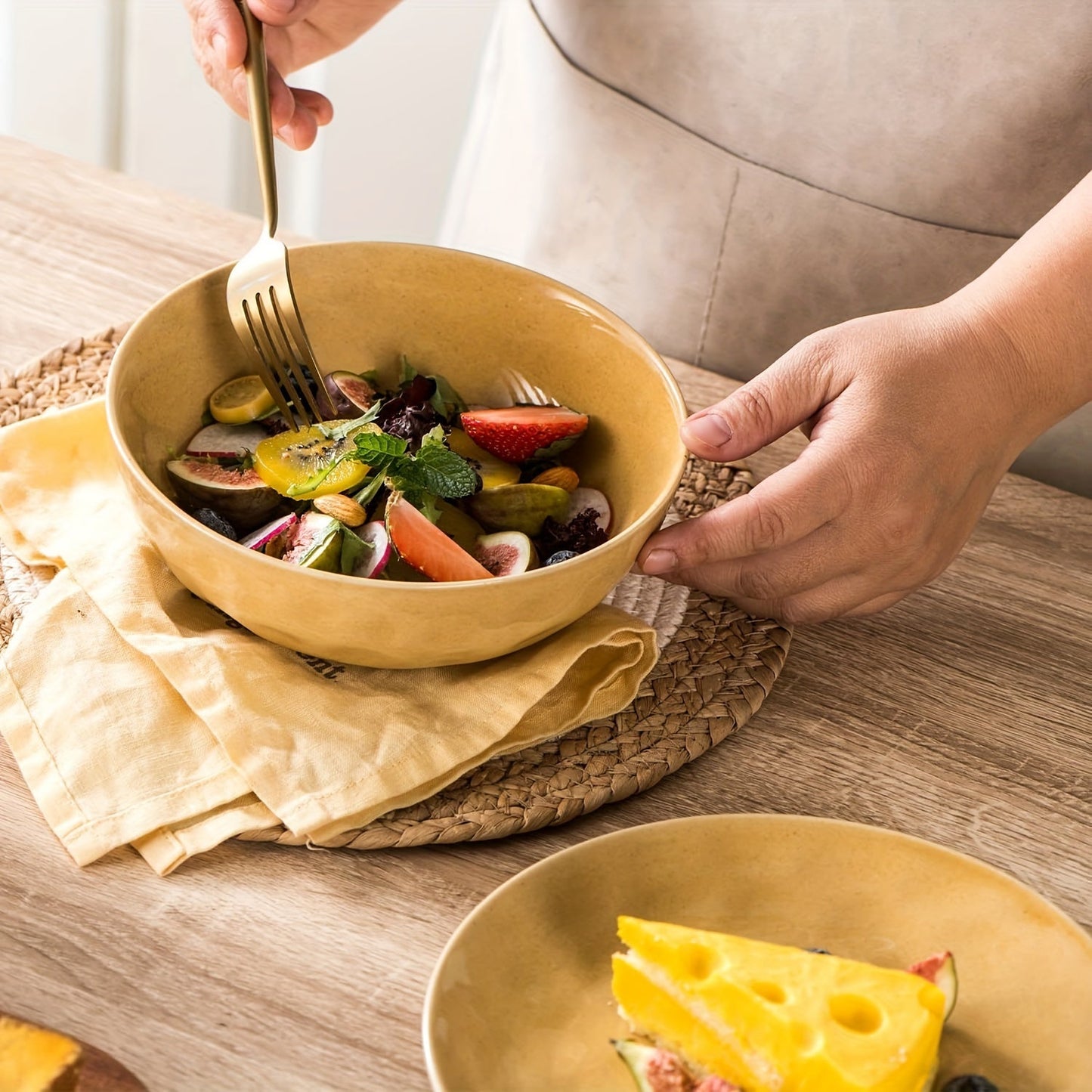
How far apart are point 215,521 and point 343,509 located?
119mm

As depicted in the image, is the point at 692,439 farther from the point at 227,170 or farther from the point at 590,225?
the point at 227,170

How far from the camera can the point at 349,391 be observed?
48.4 inches

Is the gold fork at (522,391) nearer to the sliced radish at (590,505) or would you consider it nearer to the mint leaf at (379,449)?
the sliced radish at (590,505)

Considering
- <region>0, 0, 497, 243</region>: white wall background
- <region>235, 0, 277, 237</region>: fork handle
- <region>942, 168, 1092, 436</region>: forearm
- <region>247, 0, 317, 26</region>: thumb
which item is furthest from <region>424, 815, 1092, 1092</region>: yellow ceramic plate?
<region>0, 0, 497, 243</region>: white wall background

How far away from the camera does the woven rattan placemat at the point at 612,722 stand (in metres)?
0.94

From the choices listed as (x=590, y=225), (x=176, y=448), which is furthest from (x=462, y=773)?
(x=590, y=225)

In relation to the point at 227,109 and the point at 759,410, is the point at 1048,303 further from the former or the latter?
the point at 227,109

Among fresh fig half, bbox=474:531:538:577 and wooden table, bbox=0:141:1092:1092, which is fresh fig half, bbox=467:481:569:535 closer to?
fresh fig half, bbox=474:531:538:577

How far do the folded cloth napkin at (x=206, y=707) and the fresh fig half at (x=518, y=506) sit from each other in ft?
0.36

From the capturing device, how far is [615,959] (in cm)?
74

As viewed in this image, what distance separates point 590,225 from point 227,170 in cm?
220

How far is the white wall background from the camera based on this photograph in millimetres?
3217

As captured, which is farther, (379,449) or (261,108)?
(261,108)

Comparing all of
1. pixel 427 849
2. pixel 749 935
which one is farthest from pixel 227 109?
pixel 749 935
